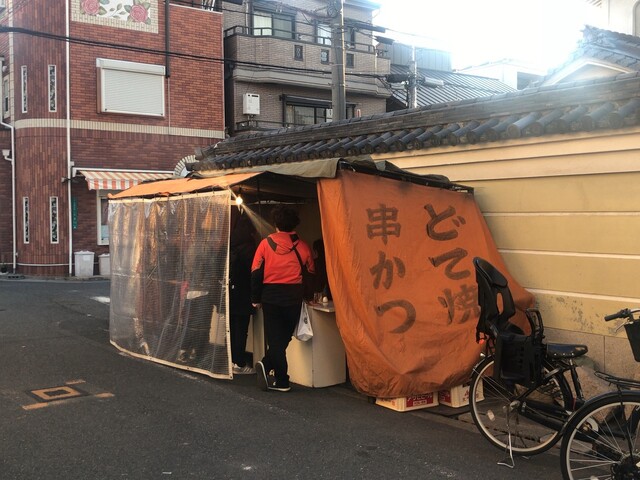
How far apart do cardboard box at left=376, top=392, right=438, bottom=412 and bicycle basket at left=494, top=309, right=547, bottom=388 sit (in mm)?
1225

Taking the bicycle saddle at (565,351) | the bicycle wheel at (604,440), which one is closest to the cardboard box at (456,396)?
the bicycle saddle at (565,351)

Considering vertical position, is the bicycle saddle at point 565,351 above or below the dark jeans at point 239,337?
above

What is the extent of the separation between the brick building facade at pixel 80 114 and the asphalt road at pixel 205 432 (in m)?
12.4

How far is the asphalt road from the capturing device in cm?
431

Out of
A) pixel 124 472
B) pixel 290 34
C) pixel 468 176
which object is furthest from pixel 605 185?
pixel 290 34

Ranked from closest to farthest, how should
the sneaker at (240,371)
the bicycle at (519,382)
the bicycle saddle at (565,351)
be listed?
the bicycle saddle at (565,351) → the bicycle at (519,382) → the sneaker at (240,371)

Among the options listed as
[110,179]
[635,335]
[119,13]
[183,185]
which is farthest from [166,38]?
[635,335]

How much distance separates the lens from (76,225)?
62.4 feet

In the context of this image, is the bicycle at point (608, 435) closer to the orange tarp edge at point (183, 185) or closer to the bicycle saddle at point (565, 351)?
the bicycle saddle at point (565, 351)

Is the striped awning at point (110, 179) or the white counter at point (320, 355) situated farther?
the striped awning at point (110, 179)

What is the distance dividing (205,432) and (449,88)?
2773 centimetres

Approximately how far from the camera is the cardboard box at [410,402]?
5.63m

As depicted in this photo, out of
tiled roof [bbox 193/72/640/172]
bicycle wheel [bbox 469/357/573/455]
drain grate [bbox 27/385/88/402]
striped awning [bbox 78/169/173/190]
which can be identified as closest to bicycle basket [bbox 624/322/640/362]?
bicycle wheel [bbox 469/357/573/455]

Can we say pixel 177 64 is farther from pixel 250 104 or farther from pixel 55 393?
pixel 55 393
